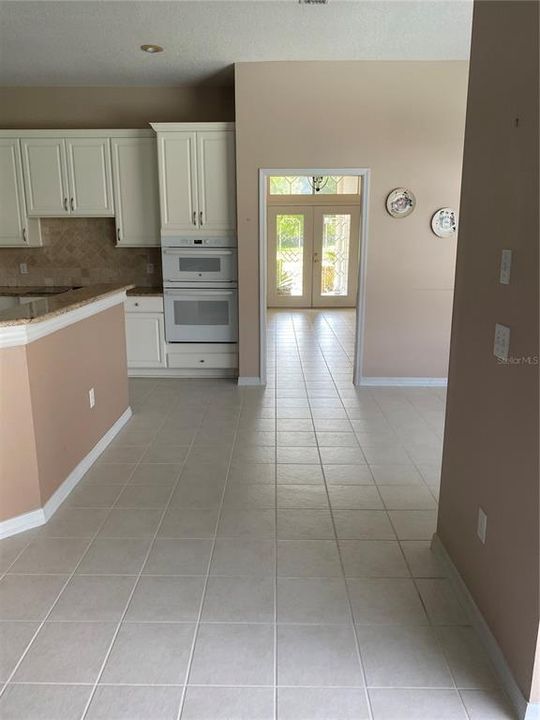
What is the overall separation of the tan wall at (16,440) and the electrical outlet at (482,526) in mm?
2024

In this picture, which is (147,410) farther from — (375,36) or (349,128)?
Answer: (375,36)

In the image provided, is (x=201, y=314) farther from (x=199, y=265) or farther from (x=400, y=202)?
(x=400, y=202)

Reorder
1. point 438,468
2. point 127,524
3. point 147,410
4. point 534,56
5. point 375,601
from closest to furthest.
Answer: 1. point 534,56
2. point 375,601
3. point 127,524
4. point 438,468
5. point 147,410

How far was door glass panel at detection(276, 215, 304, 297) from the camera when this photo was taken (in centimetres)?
1036

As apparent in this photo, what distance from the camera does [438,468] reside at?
10.6 ft

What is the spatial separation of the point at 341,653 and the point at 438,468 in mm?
1715

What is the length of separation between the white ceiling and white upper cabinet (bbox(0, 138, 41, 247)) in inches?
27.2

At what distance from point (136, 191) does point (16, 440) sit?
337 cm

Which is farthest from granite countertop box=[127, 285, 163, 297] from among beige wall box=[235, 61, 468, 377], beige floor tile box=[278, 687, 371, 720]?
A: beige floor tile box=[278, 687, 371, 720]

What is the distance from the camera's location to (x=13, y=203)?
5125mm

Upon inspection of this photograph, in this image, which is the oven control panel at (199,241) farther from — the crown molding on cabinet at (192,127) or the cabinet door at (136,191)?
the crown molding on cabinet at (192,127)

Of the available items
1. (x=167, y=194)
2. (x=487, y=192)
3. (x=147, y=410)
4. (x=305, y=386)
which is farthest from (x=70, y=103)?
(x=487, y=192)

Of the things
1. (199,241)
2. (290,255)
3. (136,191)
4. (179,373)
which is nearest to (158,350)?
(179,373)

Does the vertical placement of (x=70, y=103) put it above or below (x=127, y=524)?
above
